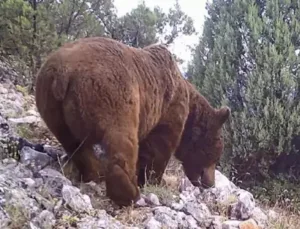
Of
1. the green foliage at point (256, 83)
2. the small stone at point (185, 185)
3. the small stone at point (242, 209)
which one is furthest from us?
the green foliage at point (256, 83)

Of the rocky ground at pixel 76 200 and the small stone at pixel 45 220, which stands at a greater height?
the rocky ground at pixel 76 200

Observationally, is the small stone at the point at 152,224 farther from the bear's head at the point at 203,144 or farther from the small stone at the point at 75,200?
the bear's head at the point at 203,144

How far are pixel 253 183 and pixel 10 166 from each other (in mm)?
6423

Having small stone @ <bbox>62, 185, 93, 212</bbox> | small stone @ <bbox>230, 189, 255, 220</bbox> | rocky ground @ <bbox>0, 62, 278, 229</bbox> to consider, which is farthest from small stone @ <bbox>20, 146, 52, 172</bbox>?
small stone @ <bbox>230, 189, 255, 220</bbox>

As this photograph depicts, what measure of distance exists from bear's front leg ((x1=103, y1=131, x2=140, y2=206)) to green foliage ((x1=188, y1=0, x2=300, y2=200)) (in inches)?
220

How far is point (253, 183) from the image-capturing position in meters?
10.9

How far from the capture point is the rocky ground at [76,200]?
15.4 feet

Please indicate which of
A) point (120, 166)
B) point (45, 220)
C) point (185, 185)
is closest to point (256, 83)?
point (185, 185)

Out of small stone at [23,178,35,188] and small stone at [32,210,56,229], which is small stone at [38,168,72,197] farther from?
small stone at [32,210,56,229]

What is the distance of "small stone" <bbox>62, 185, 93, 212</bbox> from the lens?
4.98m

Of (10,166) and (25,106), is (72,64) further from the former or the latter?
(25,106)

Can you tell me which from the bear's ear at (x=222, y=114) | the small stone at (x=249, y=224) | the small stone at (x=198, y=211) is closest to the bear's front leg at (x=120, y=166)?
the small stone at (x=198, y=211)

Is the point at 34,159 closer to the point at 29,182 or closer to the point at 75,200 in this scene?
the point at 29,182

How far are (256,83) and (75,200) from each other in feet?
21.7
